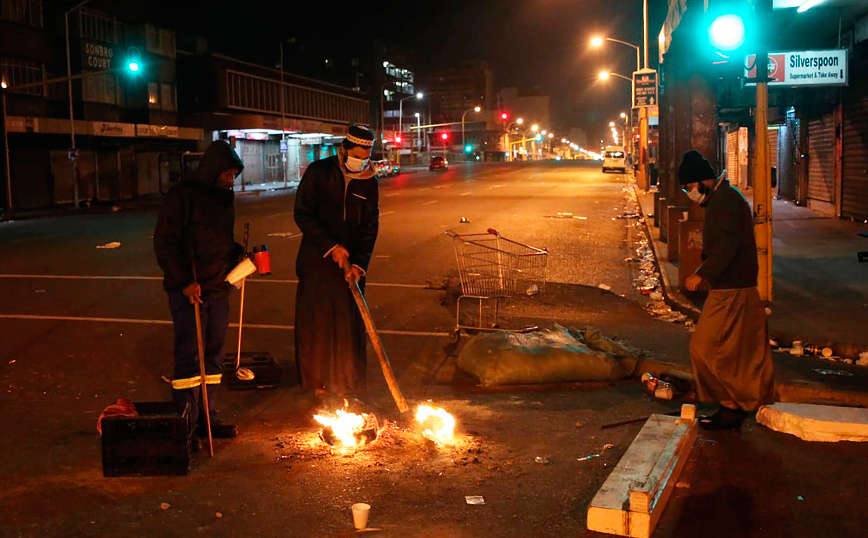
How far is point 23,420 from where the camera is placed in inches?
260

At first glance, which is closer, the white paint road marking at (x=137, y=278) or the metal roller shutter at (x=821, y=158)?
the white paint road marking at (x=137, y=278)

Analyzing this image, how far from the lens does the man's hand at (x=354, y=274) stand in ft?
20.5

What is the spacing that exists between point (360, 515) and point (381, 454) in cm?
126

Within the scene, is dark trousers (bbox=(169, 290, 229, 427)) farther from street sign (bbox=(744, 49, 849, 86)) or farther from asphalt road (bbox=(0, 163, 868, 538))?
street sign (bbox=(744, 49, 849, 86))

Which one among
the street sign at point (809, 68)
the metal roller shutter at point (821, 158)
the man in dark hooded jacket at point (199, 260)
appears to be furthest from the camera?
the metal roller shutter at point (821, 158)

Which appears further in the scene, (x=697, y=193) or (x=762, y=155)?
(x=762, y=155)

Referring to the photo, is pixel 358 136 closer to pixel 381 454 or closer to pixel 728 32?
pixel 381 454

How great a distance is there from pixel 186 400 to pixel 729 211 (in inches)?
161

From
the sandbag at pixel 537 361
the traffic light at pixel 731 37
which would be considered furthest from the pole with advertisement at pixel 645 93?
the sandbag at pixel 537 361

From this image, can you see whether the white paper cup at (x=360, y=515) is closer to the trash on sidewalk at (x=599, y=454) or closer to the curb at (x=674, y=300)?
the trash on sidewalk at (x=599, y=454)

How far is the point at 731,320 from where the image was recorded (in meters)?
6.33

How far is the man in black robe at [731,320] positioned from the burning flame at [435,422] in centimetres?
190

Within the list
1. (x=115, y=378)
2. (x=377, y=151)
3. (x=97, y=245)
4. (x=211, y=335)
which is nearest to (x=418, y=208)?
(x=97, y=245)

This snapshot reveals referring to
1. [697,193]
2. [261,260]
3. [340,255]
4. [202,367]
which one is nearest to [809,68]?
[697,193]
